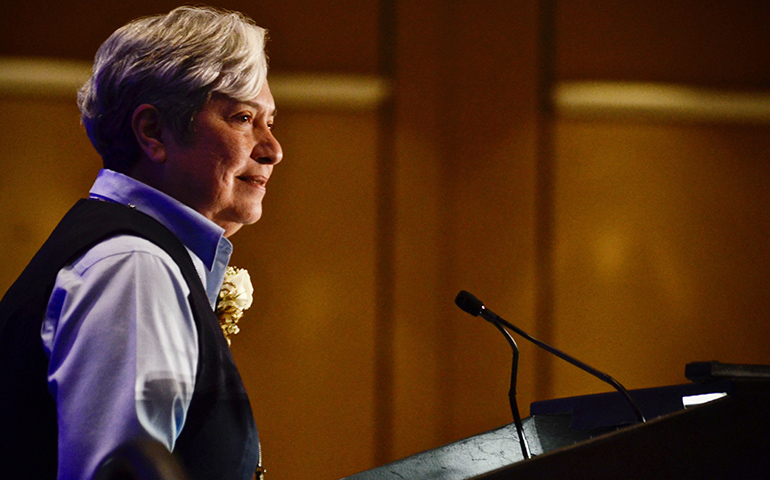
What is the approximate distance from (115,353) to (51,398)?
0.11 meters

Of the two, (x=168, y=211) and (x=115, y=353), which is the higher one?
(x=168, y=211)

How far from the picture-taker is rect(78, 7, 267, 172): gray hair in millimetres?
950

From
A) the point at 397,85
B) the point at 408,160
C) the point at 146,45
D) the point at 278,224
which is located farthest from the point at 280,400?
the point at 146,45

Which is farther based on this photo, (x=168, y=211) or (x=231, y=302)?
(x=231, y=302)

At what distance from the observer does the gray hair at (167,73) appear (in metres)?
0.95

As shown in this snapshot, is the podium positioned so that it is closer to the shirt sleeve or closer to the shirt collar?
the shirt sleeve

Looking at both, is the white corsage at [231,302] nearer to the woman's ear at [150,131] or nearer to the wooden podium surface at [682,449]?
the woman's ear at [150,131]

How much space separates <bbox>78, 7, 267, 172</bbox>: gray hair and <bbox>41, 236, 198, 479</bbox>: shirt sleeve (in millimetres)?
281

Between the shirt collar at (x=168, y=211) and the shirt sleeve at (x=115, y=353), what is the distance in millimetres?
182

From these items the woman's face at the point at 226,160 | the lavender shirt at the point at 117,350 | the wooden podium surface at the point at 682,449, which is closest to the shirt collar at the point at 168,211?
the woman's face at the point at 226,160

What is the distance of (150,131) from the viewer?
967 mm

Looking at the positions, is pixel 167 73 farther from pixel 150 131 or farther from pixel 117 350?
pixel 117 350

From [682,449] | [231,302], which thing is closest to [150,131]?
[231,302]

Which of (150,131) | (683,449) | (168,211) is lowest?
(683,449)
